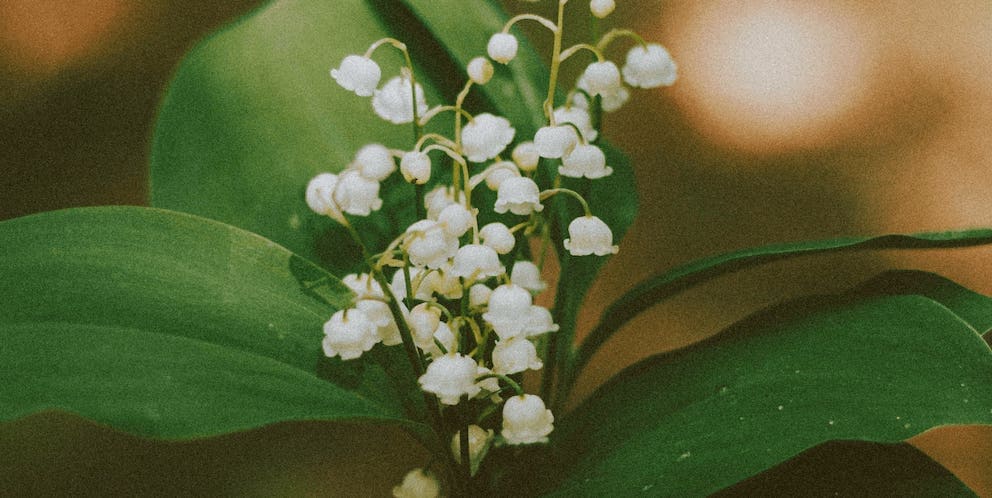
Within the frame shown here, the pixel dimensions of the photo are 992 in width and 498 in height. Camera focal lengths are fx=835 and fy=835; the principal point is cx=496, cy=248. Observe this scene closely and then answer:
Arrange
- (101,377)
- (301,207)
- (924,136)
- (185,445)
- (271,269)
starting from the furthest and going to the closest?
(924,136)
(185,445)
(301,207)
(271,269)
(101,377)

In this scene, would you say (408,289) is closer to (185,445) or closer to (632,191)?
(632,191)

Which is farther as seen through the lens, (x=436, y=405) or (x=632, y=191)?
(x=632, y=191)

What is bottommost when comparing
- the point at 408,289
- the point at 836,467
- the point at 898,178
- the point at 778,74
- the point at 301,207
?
the point at 836,467

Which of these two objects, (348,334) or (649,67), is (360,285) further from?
(649,67)

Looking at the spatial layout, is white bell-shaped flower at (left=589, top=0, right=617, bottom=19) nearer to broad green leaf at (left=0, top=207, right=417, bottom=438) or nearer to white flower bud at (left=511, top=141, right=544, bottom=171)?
white flower bud at (left=511, top=141, right=544, bottom=171)

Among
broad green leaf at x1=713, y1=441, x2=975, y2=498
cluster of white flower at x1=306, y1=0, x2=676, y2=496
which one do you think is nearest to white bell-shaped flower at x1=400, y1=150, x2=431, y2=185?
cluster of white flower at x1=306, y1=0, x2=676, y2=496

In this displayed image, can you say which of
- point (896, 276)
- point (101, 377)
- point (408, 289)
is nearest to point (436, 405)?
point (408, 289)
